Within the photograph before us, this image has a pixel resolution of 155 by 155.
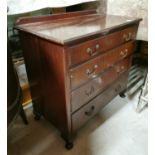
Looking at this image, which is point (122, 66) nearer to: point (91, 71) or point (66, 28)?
point (91, 71)

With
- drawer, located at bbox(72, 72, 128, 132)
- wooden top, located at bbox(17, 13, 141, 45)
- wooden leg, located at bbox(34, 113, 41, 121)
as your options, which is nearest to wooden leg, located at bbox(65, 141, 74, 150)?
drawer, located at bbox(72, 72, 128, 132)

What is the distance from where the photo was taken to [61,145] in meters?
1.35

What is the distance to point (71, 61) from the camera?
982 millimetres

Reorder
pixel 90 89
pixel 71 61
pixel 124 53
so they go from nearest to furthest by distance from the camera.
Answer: pixel 71 61 → pixel 90 89 → pixel 124 53

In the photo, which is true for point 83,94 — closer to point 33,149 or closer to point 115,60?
point 115,60

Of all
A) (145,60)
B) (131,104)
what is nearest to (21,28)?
(131,104)

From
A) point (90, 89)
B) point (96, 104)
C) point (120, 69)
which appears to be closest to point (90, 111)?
point (96, 104)

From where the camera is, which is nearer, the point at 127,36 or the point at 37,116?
the point at 127,36

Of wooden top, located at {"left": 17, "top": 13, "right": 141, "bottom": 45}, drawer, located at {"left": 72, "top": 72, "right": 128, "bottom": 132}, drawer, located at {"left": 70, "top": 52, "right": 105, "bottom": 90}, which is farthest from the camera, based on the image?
drawer, located at {"left": 72, "top": 72, "right": 128, "bottom": 132}

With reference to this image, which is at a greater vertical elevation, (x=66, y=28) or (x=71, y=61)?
(x=66, y=28)

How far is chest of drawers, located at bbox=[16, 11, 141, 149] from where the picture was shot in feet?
3.25

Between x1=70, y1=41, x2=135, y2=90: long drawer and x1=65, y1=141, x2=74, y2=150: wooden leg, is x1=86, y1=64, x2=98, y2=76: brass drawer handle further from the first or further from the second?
x1=65, y1=141, x2=74, y2=150: wooden leg

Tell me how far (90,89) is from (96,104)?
0.72ft

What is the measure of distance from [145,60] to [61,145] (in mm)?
1758
